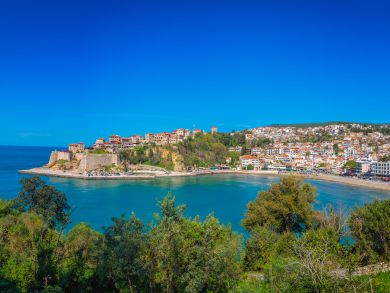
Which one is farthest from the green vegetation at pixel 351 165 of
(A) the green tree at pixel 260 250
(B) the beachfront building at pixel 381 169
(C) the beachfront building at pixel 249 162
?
(A) the green tree at pixel 260 250

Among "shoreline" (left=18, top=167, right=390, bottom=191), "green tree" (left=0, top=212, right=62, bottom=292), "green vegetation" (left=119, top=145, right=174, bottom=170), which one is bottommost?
"shoreline" (left=18, top=167, right=390, bottom=191)

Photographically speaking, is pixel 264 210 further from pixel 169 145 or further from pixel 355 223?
pixel 169 145

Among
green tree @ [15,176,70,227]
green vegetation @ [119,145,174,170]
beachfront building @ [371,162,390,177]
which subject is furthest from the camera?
green vegetation @ [119,145,174,170]

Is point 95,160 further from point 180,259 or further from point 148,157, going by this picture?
point 180,259

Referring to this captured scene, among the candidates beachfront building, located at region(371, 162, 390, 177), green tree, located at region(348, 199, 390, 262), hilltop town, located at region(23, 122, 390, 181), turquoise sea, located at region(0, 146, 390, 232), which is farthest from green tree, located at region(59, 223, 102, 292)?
beachfront building, located at region(371, 162, 390, 177)

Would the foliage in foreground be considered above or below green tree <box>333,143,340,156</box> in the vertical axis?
below

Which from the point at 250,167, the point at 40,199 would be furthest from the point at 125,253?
the point at 250,167

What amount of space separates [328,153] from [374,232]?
201 ft

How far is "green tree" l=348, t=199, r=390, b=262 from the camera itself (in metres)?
8.30

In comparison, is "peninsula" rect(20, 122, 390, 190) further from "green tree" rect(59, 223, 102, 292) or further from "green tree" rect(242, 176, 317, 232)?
"green tree" rect(59, 223, 102, 292)

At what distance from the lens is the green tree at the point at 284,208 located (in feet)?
38.7

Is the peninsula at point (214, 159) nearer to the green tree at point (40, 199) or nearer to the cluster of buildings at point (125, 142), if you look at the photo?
the cluster of buildings at point (125, 142)

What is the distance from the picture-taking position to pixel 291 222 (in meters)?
12.3

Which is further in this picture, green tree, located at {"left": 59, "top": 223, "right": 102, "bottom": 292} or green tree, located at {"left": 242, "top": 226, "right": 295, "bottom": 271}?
green tree, located at {"left": 242, "top": 226, "right": 295, "bottom": 271}
